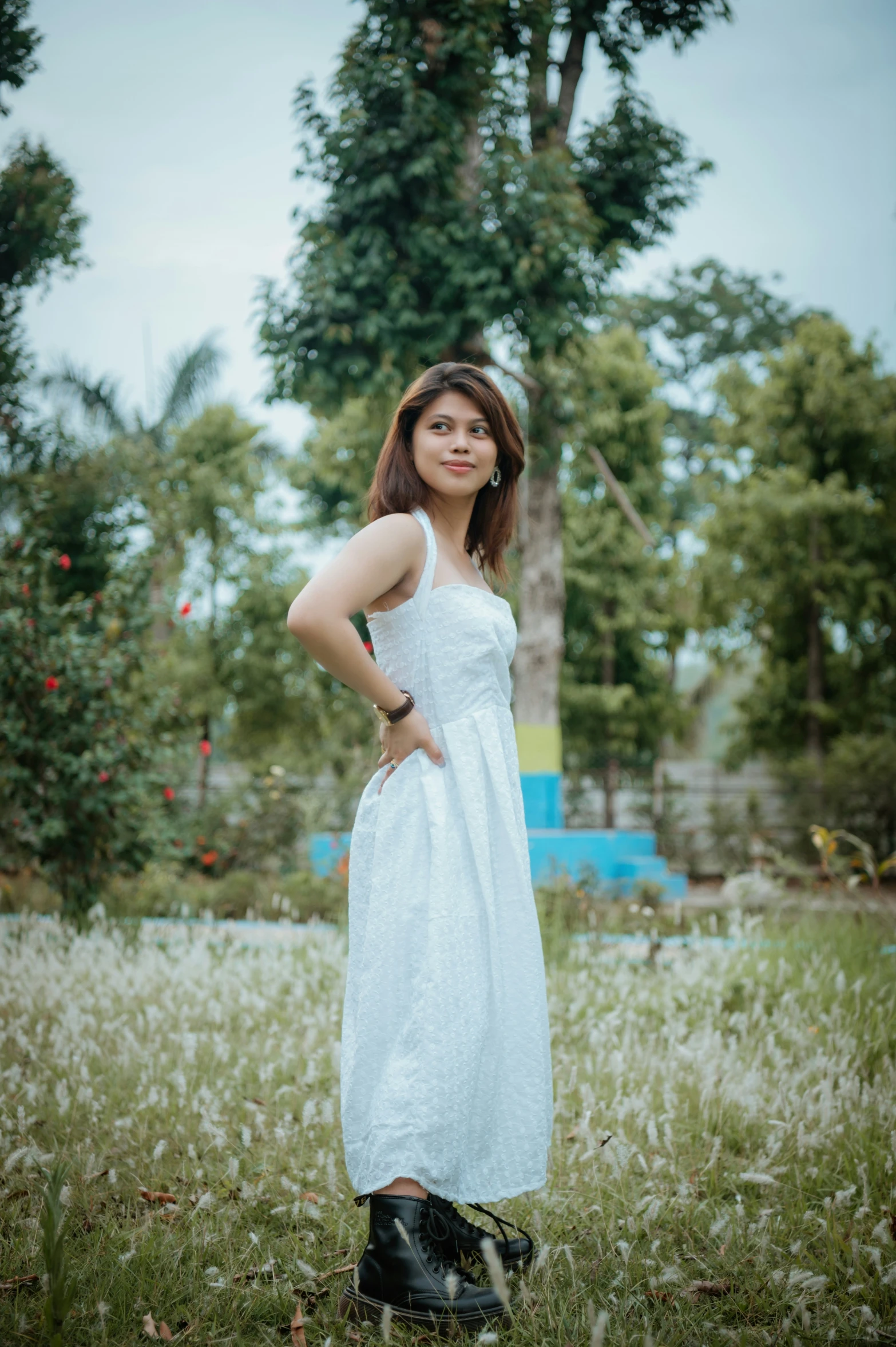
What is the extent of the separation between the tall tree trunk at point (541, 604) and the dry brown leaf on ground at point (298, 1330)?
7.36 metres

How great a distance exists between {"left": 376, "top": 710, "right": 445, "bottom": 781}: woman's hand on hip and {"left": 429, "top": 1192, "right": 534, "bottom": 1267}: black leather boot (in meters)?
0.95

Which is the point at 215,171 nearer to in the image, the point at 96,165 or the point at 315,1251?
the point at 96,165

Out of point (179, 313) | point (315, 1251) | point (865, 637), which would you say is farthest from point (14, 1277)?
point (865, 637)

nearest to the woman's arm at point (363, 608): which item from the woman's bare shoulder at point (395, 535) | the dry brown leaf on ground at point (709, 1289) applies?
the woman's bare shoulder at point (395, 535)

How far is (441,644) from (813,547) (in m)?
12.0

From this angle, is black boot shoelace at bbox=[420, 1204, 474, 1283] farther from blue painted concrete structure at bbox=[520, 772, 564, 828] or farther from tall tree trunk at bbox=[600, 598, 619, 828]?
tall tree trunk at bbox=[600, 598, 619, 828]

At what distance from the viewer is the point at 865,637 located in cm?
1317

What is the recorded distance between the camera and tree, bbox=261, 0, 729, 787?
23.0ft

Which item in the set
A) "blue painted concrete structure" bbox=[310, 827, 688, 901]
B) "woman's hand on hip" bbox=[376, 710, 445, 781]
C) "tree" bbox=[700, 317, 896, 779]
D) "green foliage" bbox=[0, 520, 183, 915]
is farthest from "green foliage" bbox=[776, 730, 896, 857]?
"woman's hand on hip" bbox=[376, 710, 445, 781]

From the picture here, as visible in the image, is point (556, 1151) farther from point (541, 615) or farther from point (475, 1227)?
point (541, 615)

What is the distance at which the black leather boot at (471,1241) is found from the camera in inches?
81.5

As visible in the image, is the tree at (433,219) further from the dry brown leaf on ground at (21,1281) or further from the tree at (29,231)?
the dry brown leaf on ground at (21,1281)

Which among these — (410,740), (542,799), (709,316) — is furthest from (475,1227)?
(709,316)

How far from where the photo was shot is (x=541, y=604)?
917 centimetres
